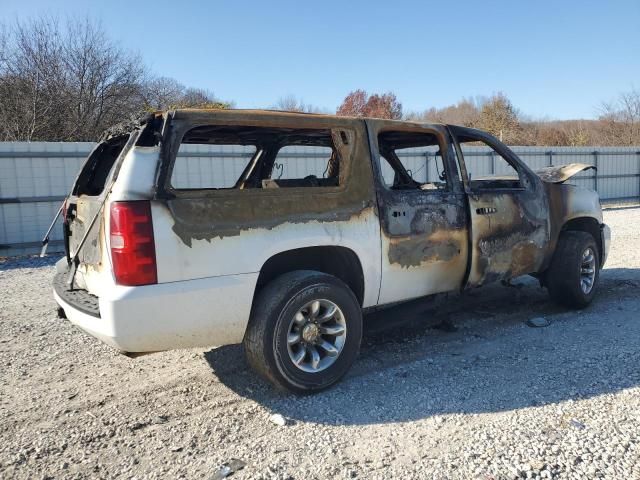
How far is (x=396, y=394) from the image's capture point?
346cm

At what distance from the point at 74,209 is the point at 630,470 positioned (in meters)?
3.97

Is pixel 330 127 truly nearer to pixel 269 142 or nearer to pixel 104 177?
pixel 269 142

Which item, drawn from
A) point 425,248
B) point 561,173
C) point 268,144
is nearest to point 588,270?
point 561,173

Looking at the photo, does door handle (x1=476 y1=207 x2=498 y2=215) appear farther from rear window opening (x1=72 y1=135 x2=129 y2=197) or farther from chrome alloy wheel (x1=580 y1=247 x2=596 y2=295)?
rear window opening (x1=72 y1=135 x2=129 y2=197)

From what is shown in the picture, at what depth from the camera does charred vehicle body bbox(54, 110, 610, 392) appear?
295 centimetres

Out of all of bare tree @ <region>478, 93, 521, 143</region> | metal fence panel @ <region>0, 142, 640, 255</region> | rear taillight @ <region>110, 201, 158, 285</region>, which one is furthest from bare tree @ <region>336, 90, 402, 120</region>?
rear taillight @ <region>110, 201, 158, 285</region>

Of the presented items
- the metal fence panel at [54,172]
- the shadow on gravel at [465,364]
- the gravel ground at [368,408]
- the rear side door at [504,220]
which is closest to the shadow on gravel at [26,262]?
the metal fence panel at [54,172]

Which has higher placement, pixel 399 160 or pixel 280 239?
pixel 399 160

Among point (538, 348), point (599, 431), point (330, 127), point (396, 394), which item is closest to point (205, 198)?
point (330, 127)

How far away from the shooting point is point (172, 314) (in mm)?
2986

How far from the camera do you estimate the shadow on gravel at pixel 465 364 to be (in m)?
3.30

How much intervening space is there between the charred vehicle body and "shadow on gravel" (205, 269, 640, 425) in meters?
0.31

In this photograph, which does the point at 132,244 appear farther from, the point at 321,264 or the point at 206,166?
the point at 206,166

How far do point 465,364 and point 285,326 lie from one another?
155cm
